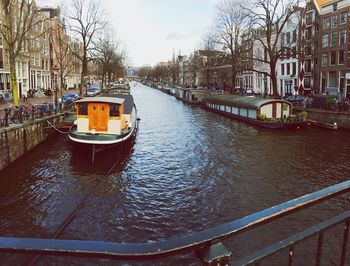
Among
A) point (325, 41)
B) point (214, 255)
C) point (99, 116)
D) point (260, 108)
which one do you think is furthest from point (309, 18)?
point (214, 255)

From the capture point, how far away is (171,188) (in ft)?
51.1

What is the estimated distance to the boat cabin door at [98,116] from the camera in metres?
21.6

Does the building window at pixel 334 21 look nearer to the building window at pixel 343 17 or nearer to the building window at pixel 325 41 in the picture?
the building window at pixel 343 17

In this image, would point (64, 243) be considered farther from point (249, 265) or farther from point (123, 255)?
point (249, 265)

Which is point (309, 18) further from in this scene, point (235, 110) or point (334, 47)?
point (235, 110)

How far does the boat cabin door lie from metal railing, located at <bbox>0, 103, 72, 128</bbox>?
4.27 meters

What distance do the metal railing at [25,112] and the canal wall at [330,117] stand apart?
24149mm

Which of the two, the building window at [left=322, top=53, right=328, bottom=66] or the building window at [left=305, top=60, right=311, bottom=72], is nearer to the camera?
the building window at [left=322, top=53, right=328, bottom=66]

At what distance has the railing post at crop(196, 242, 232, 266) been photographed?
1.72 meters

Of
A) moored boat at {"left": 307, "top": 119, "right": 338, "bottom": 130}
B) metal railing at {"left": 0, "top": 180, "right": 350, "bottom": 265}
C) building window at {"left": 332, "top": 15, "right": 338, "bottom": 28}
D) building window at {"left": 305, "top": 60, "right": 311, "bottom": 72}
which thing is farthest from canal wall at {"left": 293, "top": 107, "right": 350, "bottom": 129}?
metal railing at {"left": 0, "top": 180, "right": 350, "bottom": 265}

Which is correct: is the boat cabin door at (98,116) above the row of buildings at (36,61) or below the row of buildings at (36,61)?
below

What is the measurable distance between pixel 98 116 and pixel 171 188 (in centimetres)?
841

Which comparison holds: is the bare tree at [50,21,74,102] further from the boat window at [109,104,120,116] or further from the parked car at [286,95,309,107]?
the parked car at [286,95,309,107]

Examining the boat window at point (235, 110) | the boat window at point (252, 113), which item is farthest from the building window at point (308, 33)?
the boat window at point (252, 113)
